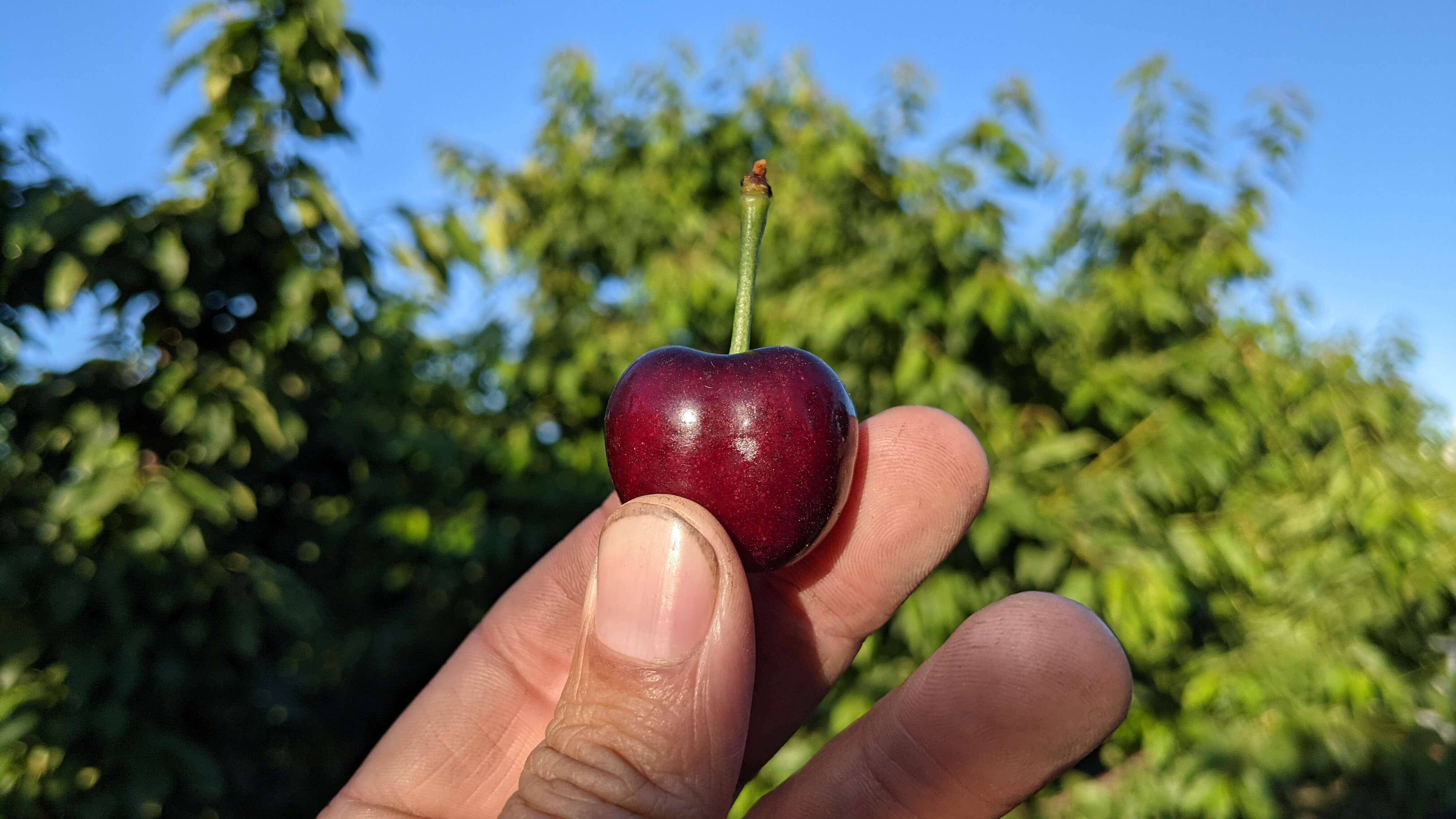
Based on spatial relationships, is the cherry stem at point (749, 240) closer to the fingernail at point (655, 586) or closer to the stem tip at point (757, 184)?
the stem tip at point (757, 184)

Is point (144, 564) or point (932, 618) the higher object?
point (144, 564)

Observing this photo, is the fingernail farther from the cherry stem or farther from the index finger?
the index finger

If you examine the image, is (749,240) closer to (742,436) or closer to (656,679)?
(742,436)

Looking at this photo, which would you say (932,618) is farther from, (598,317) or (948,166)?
(598,317)

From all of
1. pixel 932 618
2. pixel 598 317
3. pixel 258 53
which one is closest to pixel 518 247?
pixel 598 317

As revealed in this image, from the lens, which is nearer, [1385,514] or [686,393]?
[686,393]

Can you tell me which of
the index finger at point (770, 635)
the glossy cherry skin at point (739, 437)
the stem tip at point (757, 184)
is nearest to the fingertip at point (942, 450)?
the index finger at point (770, 635)
